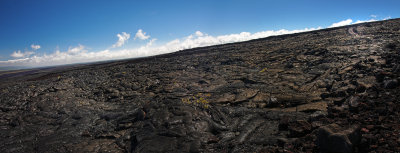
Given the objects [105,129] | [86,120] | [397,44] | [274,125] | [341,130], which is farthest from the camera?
[397,44]

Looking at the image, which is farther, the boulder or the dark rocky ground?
the dark rocky ground

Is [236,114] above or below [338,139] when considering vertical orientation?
below

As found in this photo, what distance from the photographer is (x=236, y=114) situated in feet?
29.7

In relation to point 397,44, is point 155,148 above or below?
below

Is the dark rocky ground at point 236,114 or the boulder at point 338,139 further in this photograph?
the dark rocky ground at point 236,114

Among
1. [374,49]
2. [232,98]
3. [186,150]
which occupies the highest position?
[374,49]

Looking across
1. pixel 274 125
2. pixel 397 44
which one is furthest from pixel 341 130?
pixel 397 44

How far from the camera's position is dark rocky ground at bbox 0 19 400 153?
19.7 ft

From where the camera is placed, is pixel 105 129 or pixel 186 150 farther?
pixel 105 129

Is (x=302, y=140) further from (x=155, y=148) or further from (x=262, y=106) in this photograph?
(x=155, y=148)

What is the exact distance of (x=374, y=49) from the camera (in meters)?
14.9

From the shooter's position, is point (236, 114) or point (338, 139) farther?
point (236, 114)

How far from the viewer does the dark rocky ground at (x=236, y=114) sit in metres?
5.99

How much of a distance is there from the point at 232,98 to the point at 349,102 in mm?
5234
